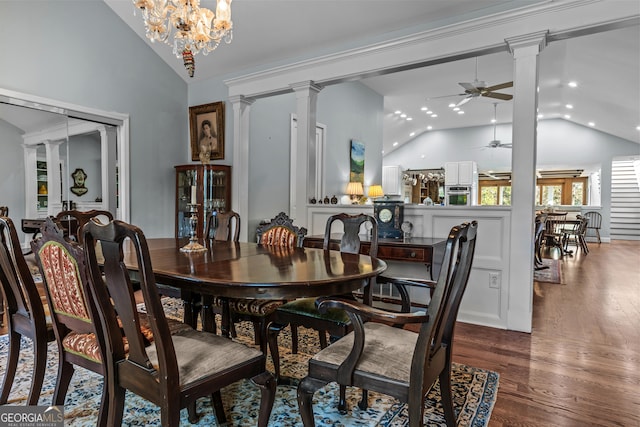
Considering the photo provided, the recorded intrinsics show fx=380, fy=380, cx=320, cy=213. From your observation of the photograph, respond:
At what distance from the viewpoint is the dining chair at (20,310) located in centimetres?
165

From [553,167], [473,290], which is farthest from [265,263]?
[553,167]

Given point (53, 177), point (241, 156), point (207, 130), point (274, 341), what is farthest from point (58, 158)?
point (274, 341)

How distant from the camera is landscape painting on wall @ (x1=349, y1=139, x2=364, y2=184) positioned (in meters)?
7.11

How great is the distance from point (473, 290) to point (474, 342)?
0.61 meters

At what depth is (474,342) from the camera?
9.52ft

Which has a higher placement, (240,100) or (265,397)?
(240,100)

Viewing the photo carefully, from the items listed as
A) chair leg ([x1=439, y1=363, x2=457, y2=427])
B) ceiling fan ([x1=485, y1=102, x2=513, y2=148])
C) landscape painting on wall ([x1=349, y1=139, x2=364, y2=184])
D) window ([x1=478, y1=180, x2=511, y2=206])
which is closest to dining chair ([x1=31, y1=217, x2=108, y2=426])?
chair leg ([x1=439, y1=363, x2=457, y2=427])

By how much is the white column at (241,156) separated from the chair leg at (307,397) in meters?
3.71

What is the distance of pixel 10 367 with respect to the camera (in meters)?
1.84

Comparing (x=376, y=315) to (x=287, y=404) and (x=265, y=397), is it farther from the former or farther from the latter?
(x=287, y=404)

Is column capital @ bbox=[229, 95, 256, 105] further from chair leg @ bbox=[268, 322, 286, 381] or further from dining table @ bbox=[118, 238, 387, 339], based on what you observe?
chair leg @ bbox=[268, 322, 286, 381]

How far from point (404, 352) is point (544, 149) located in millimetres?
12209

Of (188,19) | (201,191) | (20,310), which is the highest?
(188,19)

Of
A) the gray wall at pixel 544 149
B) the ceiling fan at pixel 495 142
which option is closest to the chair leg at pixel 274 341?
the ceiling fan at pixel 495 142
